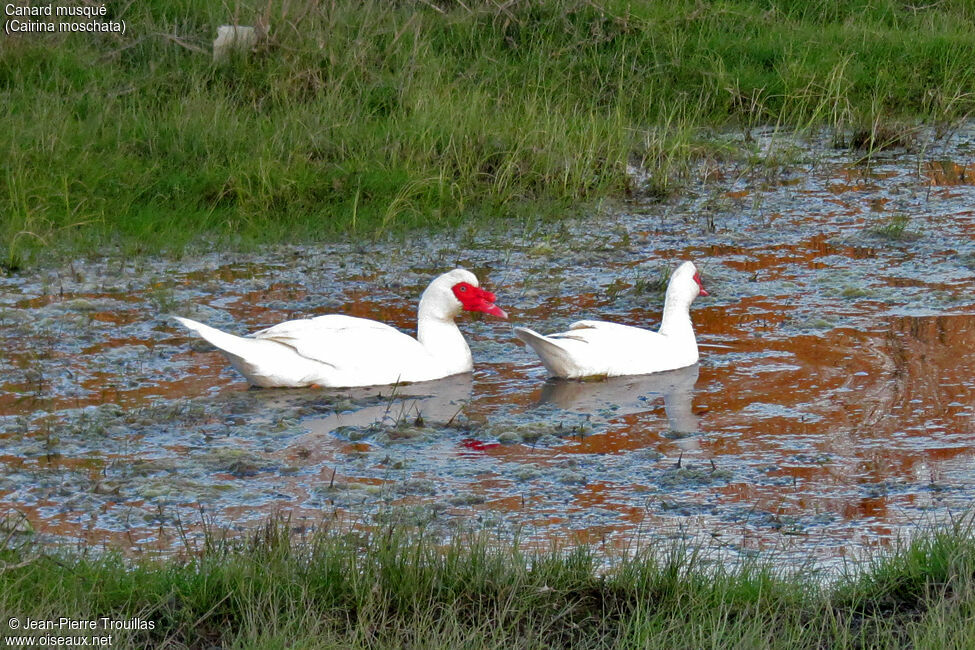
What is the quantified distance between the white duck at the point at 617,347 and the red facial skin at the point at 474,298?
1.36ft

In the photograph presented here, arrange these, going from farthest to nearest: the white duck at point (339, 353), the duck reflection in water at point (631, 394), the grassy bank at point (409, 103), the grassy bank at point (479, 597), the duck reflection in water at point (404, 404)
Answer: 1. the grassy bank at point (409, 103)
2. the white duck at point (339, 353)
3. the duck reflection in water at point (631, 394)
4. the duck reflection in water at point (404, 404)
5. the grassy bank at point (479, 597)

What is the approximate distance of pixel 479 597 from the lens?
421cm

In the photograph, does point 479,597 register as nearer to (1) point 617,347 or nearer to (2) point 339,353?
(2) point 339,353

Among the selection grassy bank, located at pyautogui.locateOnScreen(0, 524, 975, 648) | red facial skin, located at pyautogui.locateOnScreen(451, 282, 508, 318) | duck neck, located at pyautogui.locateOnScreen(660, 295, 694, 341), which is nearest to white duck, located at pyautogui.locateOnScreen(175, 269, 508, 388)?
red facial skin, located at pyautogui.locateOnScreen(451, 282, 508, 318)

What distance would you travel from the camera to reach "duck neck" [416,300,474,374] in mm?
7332

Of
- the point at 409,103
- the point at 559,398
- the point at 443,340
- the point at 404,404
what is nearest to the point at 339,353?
the point at 404,404

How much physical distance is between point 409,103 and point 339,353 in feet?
15.0

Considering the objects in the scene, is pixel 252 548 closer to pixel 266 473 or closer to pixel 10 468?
pixel 266 473

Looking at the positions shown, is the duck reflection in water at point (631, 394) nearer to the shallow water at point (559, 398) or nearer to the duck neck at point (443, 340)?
the shallow water at point (559, 398)

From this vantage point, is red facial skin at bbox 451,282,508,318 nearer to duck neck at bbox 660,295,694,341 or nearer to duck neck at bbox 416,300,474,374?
duck neck at bbox 416,300,474,374

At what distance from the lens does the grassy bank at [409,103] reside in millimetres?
9922

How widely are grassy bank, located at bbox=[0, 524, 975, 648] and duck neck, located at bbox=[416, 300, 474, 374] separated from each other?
2926 millimetres

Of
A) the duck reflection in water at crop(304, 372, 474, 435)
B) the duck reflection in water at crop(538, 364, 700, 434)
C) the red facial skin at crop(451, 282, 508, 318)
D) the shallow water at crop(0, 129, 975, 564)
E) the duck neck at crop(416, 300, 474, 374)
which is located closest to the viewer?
the shallow water at crop(0, 129, 975, 564)

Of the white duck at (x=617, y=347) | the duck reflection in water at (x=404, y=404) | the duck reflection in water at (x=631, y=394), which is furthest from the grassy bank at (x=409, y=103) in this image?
the duck reflection in water at (x=631, y=394)
